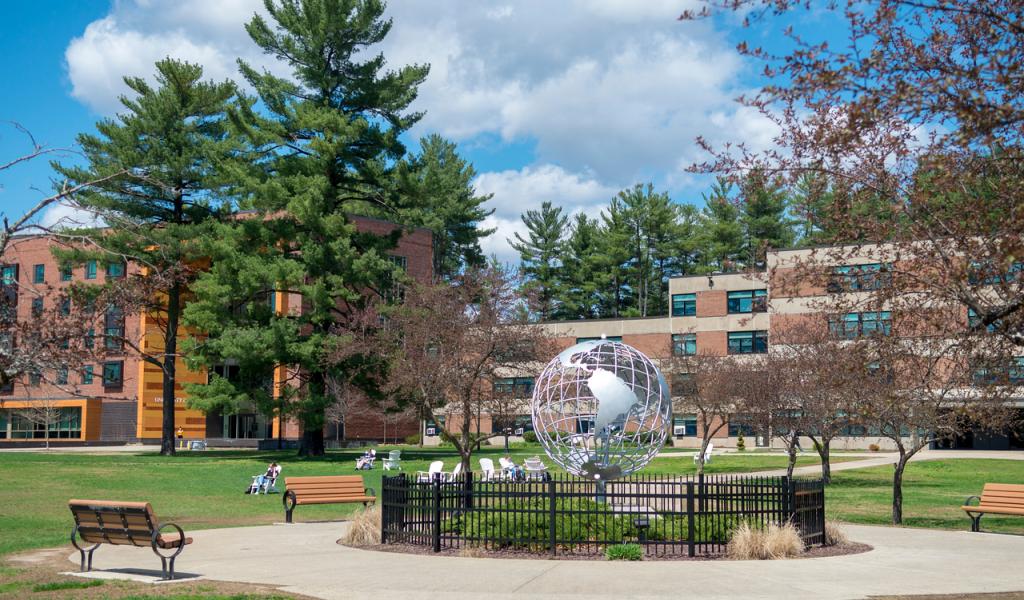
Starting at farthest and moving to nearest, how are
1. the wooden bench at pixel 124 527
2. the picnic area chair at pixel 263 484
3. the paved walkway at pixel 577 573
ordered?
the picnic area chair at pixel 263 484 < the wooden bench at pixel 124 527 < the paved walkway at pixel 577 573

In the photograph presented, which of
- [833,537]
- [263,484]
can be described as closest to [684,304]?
[263,484]

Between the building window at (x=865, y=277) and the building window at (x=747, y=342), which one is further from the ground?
the building window at (x=747, y=342)

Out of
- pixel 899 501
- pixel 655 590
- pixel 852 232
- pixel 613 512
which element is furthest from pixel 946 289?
pixel 899 501

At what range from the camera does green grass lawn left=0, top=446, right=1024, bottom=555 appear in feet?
68.8

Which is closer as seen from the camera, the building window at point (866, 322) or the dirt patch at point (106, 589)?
the dirt patch at point (106, 589)

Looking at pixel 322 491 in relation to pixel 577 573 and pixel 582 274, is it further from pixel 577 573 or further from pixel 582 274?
pixel 582 274

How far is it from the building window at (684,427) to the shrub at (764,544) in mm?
58561

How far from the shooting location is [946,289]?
10273 millimetres

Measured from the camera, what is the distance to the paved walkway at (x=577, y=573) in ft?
37.6

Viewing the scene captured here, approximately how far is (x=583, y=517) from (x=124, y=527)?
6439 millimetres

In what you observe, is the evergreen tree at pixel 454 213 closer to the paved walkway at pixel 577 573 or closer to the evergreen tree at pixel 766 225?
the evergreen tree at pixel 766 225

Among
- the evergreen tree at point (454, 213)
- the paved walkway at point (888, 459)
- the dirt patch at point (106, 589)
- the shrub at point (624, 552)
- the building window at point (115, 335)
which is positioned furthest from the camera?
the evergreen tree at point (454, 213)

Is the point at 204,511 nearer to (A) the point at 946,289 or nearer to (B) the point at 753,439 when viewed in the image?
(A) the point at 946,289

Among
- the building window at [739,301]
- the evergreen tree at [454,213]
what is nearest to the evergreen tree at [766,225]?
the building window at [739,301]
